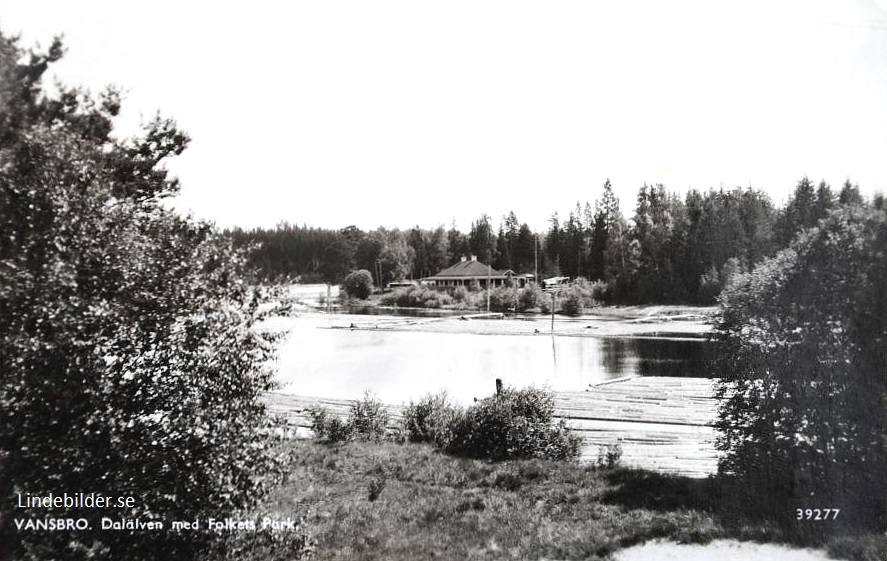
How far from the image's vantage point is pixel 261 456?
452 centimetres

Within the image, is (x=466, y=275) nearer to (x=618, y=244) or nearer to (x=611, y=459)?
(x=618, y=244)

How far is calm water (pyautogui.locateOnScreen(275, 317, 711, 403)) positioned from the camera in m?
14.2

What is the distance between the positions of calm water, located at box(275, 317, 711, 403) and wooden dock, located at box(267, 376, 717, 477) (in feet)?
3.08

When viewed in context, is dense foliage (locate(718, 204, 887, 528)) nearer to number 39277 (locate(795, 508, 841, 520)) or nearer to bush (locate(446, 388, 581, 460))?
number 39277 (locate(795, 508, 841, 520))

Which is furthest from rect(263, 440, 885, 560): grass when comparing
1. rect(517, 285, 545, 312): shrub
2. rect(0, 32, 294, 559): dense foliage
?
rect(517, 285, 545, 312): shrub

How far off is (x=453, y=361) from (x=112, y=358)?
15.2m

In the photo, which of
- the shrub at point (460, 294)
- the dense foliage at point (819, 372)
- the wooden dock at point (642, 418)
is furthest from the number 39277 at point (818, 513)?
→ the shrub at point (460, 294)

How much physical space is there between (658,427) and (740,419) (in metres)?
4.75

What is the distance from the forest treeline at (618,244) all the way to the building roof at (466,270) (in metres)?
0.67

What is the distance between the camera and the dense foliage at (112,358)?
3.83 m

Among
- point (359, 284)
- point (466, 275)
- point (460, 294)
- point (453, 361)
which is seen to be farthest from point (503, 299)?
point (359, 284)

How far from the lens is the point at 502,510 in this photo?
19.3 ft

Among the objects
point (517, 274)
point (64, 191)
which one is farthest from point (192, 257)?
point (517, 274)

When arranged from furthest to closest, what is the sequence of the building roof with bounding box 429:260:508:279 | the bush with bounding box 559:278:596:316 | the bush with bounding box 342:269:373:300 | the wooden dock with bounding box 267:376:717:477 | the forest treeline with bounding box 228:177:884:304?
the bush with bounding box 559:278:596:316 < the building roof with bounding box 429:260:508:279 < the bush with bounding box 342:269:373:300 < the wooden dock with bounding box 267:376:717:477 < the forest treeline with bounding box 228:177:884:304
